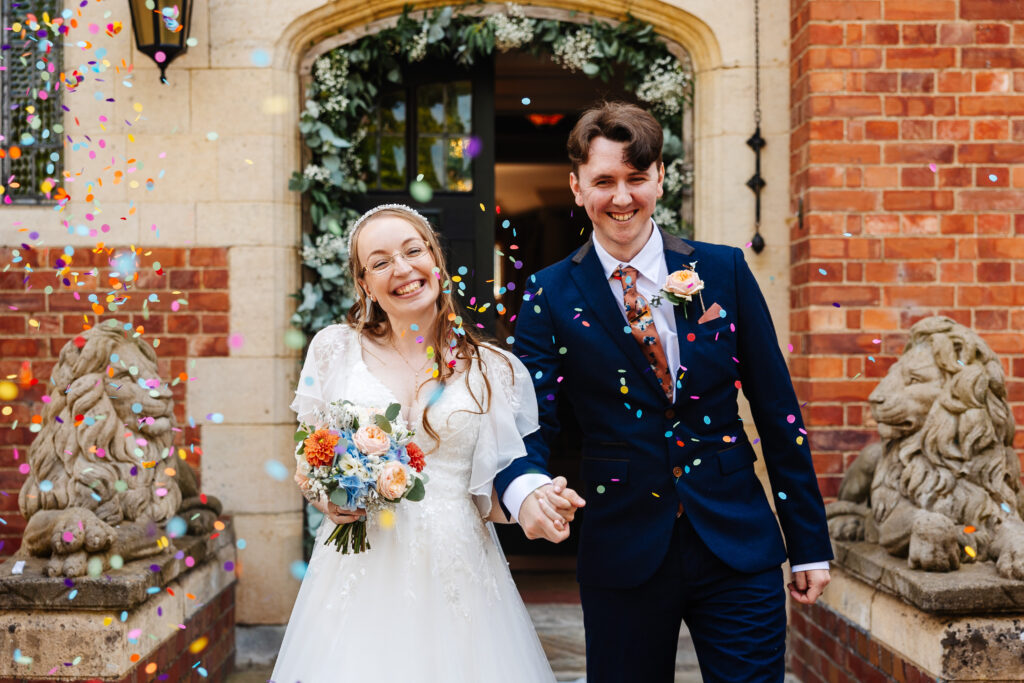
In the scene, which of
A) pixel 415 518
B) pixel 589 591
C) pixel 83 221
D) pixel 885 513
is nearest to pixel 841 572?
pixel 885 513

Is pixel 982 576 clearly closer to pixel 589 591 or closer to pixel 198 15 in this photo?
pixel 589 591

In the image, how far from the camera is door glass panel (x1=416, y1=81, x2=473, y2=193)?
489 cm

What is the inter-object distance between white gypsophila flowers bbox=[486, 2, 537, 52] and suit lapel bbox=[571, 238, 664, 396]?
237cm

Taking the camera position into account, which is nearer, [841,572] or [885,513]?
[885,513]

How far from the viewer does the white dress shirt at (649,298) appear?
7.89ft

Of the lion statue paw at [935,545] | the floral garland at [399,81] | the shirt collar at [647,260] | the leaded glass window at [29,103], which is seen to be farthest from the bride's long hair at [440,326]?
the leaded glass window at [29,103]

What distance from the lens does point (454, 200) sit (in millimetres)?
4910

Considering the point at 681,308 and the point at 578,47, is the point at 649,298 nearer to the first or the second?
the point at 681,308

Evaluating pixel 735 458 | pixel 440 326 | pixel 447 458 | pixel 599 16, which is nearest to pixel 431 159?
pixel 599 16

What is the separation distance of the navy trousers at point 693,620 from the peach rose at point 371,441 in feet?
2.25

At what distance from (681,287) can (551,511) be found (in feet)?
2.14

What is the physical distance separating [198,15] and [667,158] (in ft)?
7.88

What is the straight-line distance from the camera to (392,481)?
7.45ft

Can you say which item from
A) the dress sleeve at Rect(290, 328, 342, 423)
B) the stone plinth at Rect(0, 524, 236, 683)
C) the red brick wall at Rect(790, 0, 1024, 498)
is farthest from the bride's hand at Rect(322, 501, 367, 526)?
the red brick wall at Rect(790, 0, 1024, 498)
